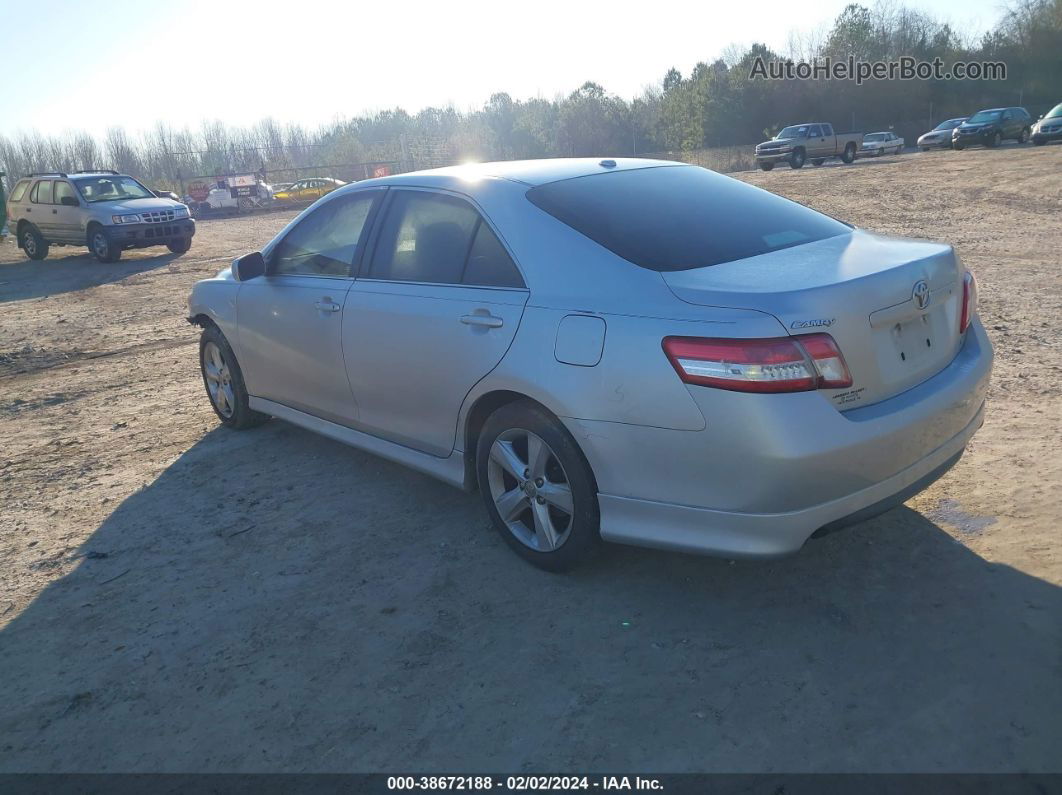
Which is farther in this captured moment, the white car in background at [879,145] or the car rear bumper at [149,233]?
the white car in background at [879,145]

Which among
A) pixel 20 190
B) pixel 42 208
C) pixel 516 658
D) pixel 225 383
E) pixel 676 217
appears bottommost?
pixel 516 658

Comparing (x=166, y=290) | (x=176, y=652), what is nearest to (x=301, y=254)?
(x=176, y=652)

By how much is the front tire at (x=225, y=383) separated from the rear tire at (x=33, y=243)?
54.1ft

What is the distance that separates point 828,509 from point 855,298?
732 millimetres

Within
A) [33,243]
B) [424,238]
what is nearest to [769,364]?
[424,238]

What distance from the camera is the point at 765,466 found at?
2.89 meters

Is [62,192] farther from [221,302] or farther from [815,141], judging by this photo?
[815,141]

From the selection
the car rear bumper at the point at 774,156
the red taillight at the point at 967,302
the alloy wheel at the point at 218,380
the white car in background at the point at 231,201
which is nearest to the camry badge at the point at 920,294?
the red taillight at the point at 967,302

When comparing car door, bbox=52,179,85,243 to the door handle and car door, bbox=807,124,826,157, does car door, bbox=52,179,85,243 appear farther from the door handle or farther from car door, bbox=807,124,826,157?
car door, bbox=807,124,826,157

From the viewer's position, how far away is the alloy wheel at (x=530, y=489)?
Result: 3.58 meters

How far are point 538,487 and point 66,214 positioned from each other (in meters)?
18.5

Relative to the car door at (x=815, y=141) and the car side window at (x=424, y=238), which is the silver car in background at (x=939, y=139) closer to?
the car door at (x=815, y=141)

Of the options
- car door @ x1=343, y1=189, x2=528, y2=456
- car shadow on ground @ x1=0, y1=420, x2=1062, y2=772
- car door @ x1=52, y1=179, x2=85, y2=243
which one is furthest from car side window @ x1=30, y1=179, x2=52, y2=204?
car door @ x1=343, y1=189, x2=528, y2=456

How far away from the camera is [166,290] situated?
46.1ft
